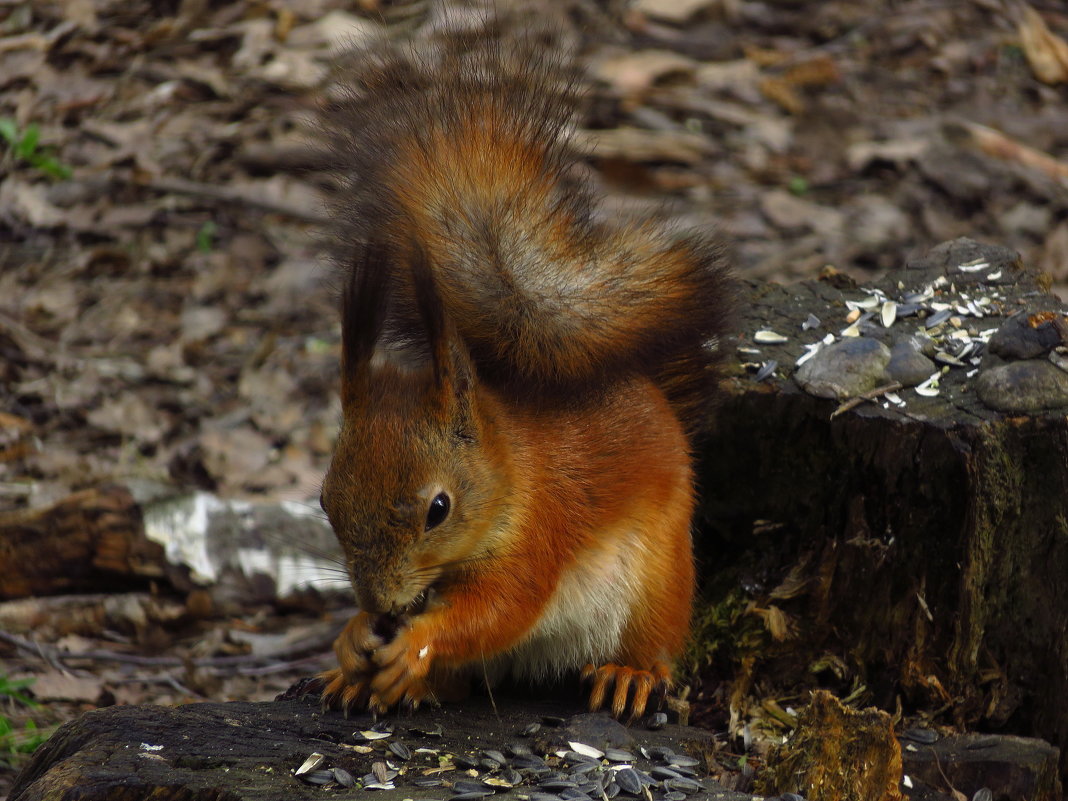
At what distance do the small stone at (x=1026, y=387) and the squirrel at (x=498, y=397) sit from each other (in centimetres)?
60

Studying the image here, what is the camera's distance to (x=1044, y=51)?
6.23 m

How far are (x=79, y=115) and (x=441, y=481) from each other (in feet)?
14.1

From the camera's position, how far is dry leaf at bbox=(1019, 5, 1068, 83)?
6168mm

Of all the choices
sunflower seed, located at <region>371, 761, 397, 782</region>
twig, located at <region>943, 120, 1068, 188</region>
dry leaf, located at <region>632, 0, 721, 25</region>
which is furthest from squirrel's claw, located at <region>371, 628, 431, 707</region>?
dry leaf, located at <region>632, 0, 721, 25</region>

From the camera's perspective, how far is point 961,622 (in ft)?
8.75

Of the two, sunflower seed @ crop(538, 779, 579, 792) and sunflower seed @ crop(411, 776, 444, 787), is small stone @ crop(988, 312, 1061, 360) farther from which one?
sunflower seed @ crop(411, 776, 444, 787)

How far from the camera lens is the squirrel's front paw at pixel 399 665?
2229 millimetres

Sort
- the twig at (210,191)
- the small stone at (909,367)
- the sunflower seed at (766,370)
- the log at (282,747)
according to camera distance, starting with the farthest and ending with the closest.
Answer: the twig at (210,191)
the sunflower seed at (766,370)
the small stone at (909,367)
the log at (282,747)

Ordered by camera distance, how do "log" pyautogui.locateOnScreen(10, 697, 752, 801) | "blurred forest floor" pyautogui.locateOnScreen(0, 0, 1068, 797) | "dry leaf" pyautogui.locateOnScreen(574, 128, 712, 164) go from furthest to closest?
"dry leaf" pyautogui.locateOnScreen(574, 128, 712, 164) < "blurred forest floor" pyautogui.locateOnScreen(0, 0, 1068, 797) < "log" pyautogui.locateOnScreen(10, 697, 752, 801)

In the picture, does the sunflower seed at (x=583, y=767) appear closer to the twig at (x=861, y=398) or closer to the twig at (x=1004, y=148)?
the twig at (x=861, y=398)

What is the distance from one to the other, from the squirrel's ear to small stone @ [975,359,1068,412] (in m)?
1.34

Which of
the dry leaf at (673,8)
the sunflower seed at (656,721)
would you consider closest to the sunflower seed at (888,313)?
the sunflower seed at (656,721)

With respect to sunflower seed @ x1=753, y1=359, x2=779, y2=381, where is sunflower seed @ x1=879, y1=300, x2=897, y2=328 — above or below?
above

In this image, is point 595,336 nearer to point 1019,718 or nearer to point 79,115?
point 1019,718
